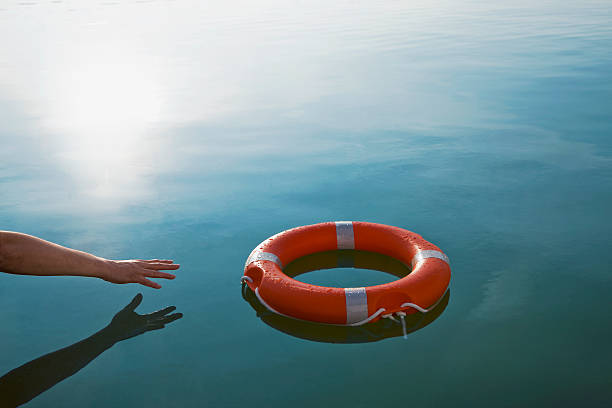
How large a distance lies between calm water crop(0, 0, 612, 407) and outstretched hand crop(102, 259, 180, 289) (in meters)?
0.19

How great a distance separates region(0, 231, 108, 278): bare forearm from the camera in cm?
223

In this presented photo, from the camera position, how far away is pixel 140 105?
6684 mm

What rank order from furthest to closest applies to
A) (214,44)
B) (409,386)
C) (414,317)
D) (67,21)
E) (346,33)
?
1. (67,21)
2. (346,33)
3. (214,44)
4. (414,317)
5. (409,386)

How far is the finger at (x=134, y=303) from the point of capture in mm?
2773

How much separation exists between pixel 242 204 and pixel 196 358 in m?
1.62

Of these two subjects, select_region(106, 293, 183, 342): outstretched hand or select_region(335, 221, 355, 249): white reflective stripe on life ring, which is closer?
select_region(106, 293, 183, 342): outstretched hand

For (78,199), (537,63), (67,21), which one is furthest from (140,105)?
(67,21)

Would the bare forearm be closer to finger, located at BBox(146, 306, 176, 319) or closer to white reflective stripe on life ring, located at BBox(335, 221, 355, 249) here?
finger, located at BBox(146, 306, 176, 319)

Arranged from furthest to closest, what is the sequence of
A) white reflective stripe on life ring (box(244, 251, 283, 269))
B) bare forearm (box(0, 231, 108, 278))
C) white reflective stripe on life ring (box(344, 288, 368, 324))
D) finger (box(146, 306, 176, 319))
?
white reflective stripe on life ring (box(244, 251, 283, 269)), finger (box(146, 306, 176, 319)), white reflective stripe on life ring (box(344, 288, 368, 324)), bare forearm (box(0, 231, 108, 278))

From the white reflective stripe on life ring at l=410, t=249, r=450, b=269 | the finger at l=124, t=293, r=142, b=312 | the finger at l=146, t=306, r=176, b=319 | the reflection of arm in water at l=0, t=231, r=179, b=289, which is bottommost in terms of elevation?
the finger at l=146, t=306, r=176, b=319

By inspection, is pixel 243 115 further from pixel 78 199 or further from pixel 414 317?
pixel 414 317

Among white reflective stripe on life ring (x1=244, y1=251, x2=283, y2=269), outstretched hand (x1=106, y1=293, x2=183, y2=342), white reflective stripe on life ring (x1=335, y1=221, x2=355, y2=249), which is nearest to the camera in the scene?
outstretched hand (x1=106, y1=293, x2=183, y2=342)

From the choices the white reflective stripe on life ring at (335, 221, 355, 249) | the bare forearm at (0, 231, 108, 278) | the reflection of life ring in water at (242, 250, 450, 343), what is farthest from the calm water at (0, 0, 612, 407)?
the bare forearm at (0, 231, 108, 278)

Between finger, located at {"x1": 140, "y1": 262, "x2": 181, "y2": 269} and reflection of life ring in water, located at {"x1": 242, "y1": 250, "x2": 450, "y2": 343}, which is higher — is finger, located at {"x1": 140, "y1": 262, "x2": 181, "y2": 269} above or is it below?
above
